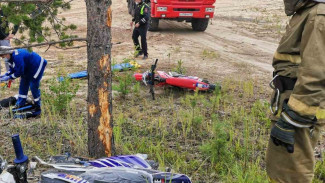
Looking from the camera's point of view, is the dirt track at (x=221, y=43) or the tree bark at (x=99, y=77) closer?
the tree bark at (x=99, y=77)

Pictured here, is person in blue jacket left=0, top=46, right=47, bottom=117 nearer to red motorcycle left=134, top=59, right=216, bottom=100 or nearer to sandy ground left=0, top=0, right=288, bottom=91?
sandy ground left=0, top=0, right=288, bottom=91

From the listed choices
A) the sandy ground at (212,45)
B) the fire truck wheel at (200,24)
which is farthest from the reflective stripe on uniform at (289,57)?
the fire truck wheel at (200,24)

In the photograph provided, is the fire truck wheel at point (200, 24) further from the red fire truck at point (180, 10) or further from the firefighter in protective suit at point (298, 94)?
the firefighter in protective suit at point (298, 94)

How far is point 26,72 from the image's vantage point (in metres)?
6.07

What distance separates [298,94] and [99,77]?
1848 mm

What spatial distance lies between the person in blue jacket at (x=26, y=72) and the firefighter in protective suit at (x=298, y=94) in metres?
4.12

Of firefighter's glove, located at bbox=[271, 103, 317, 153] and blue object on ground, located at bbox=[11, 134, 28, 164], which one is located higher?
firefighter's glove, located at bbox=[271, 103, 317, 153]

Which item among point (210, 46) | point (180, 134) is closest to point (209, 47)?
point (210, 46)

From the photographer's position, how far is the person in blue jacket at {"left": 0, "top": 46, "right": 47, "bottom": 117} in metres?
5.75

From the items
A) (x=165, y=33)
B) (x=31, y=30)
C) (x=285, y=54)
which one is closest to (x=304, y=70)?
(x=285, y=54)

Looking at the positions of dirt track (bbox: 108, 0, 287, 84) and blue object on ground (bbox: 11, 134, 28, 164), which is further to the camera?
dirt track (bbox: 108, 0, 287, 84)

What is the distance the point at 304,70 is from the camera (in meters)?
2.49

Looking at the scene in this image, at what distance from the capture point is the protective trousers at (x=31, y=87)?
610 centimetres

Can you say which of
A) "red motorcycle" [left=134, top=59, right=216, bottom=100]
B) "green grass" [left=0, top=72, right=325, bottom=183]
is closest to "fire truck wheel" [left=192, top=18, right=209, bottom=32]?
"red motorcycle" [left=134, top=59, right=216, bottom=100]
